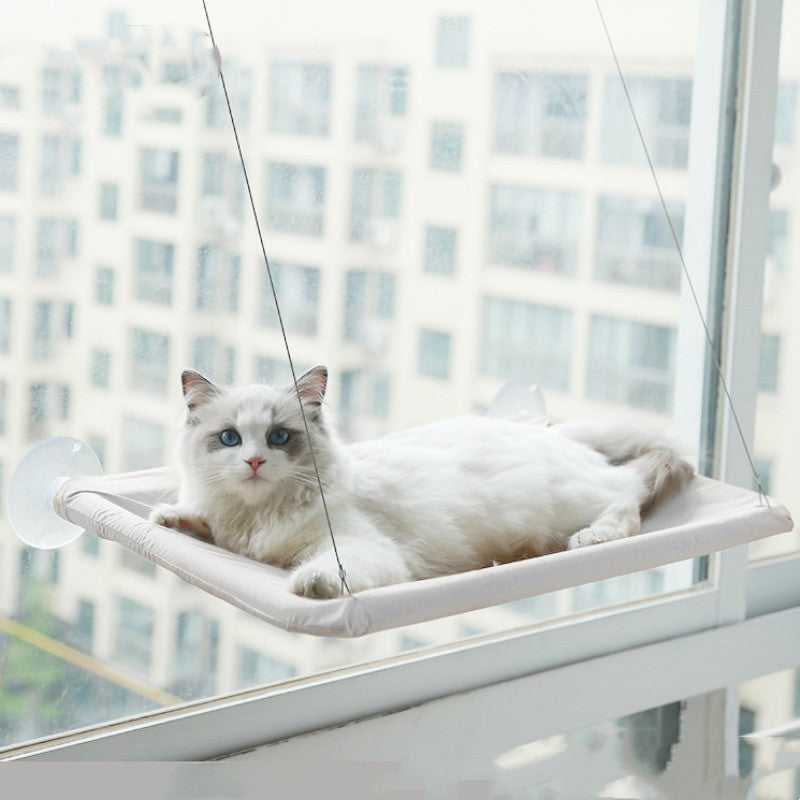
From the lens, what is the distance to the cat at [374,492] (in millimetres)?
1410

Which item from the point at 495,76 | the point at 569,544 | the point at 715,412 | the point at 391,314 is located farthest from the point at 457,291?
the point at 569,544

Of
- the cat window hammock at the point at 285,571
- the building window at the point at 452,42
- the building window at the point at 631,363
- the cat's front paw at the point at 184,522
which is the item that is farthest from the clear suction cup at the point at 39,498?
the building window at the point at 631,363

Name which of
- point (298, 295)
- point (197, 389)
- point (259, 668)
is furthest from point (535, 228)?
point (197, 389)

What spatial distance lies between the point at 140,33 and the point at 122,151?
0.19 metres

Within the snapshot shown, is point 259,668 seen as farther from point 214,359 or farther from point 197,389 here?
point 197,389

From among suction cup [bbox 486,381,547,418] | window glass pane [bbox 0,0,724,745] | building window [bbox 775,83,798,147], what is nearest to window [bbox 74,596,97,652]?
window glass pane [bbox 0,0,724,745]

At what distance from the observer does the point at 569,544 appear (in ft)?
5.05

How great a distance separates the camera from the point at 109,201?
1.92 m

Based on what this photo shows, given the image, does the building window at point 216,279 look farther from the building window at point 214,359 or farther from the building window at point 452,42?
the building window at point 452,42

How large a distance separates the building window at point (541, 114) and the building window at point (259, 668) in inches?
43.9

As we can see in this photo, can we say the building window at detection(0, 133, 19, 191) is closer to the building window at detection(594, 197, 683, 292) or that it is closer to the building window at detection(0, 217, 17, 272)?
the building window at detection(0, 217, 17, 272)

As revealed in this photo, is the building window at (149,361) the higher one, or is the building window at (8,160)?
the building window at (8,160)

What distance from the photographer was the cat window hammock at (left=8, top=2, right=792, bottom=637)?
46.5 inches

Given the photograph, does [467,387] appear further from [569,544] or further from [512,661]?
[569,544]
